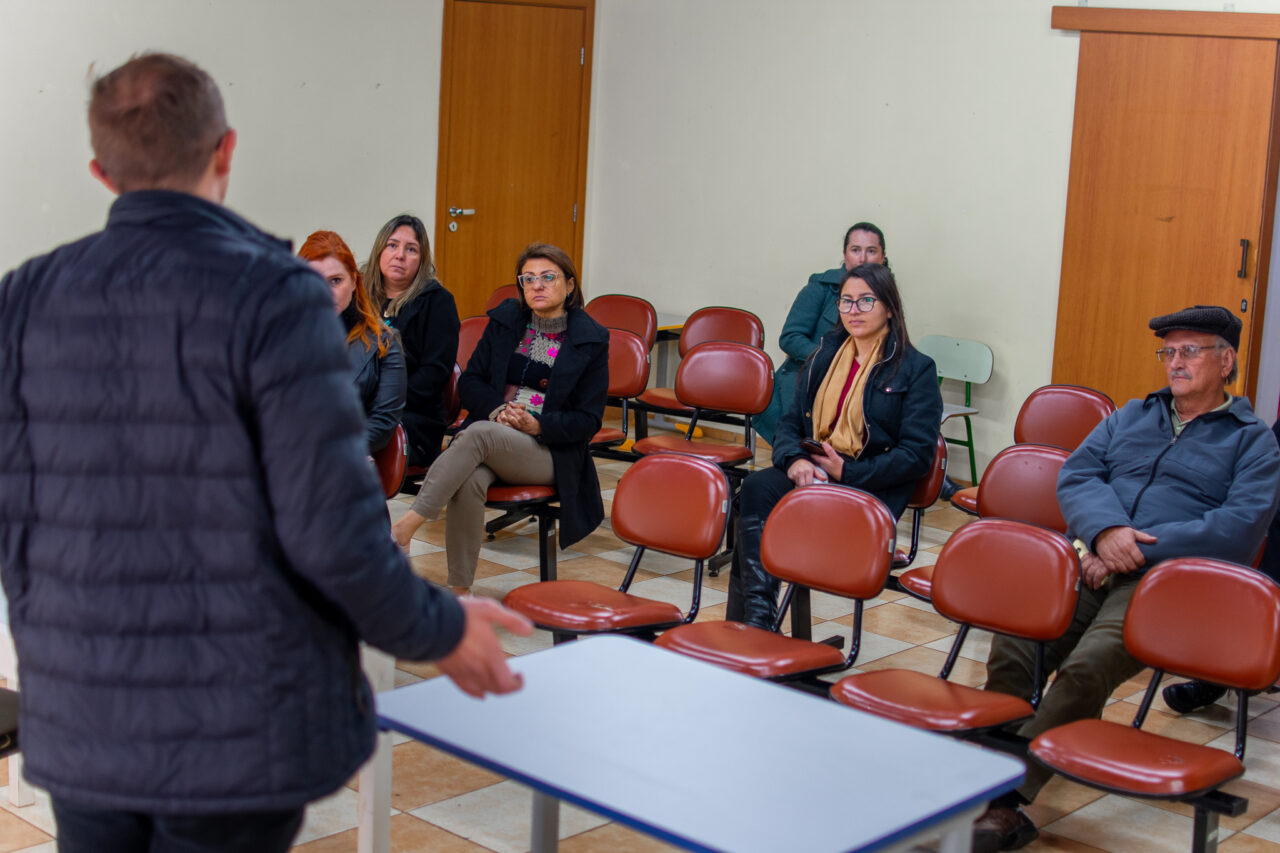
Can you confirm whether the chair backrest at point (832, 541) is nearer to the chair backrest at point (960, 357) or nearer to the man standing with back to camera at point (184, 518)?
the man standing with back to camera at point (184, 518)

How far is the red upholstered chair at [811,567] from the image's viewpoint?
2.92 m

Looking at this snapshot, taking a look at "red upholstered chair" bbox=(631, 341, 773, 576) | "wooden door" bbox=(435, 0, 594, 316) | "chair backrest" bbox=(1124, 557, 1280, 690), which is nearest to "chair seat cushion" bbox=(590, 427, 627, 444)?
"red upholstered chair" bbox=(631, 341, 773, 576)

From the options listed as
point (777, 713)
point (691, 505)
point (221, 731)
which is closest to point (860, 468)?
point (691, 505)

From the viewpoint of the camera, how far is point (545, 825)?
2307 mm

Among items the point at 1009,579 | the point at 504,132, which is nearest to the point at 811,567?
the point at 1009,579

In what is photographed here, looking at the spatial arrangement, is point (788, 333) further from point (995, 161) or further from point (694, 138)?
point (694, 138)

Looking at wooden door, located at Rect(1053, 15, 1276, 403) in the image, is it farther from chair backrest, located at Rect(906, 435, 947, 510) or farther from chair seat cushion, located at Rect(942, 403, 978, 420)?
chair backrest, located at Rect(906, 435, 947, 510)

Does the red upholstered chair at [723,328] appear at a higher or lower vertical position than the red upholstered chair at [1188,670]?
higher

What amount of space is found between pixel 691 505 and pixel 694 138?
4.67m

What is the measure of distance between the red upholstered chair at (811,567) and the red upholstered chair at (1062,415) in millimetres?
1597

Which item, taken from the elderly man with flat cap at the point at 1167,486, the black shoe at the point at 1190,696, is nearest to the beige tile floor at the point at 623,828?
the black shoe at the point at 1190,696

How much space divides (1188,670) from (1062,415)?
2199mm

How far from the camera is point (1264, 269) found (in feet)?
19.7

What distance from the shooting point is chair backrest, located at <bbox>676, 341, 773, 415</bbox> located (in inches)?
203
